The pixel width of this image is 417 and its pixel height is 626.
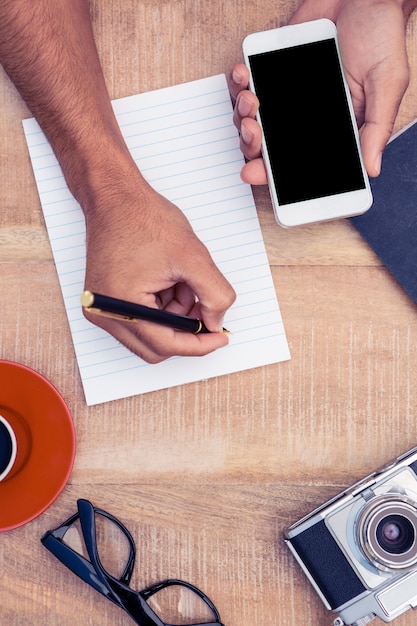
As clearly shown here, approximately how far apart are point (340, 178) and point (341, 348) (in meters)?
0.20

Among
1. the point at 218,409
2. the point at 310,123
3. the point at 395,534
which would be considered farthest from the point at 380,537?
the point at 310,123

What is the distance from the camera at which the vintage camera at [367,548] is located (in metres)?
0.70

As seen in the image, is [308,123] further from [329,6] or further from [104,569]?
[104,569]

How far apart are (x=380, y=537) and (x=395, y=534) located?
23 mm

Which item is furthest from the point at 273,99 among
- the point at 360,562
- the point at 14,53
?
the point at 360,562

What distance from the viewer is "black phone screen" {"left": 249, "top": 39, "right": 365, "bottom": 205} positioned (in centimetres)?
73

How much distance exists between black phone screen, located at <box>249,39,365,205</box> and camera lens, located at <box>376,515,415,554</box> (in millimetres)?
369

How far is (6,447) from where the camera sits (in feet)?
2.31

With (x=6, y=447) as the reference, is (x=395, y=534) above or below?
below

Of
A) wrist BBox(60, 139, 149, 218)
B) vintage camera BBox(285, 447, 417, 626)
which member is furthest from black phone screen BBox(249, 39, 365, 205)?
vintage camera BBox(285, 447, 417, 626)

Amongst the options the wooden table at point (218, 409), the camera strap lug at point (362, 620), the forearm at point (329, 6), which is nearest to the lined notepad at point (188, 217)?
the wooden table at point (218, 409)

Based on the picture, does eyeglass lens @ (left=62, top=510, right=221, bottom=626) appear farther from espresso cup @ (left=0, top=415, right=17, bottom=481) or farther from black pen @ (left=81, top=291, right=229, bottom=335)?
black pen @ (left=81, top=291, right=229, bottom=335)

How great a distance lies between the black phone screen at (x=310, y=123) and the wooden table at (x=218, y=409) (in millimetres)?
70

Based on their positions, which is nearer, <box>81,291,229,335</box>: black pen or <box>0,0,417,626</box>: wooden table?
<box>81,291,229,335</box>: black pen
